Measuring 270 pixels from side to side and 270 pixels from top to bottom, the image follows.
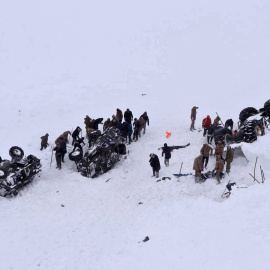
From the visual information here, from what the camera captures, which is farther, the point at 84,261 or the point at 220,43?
the point at 220,43

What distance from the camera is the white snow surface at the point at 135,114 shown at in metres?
10.2

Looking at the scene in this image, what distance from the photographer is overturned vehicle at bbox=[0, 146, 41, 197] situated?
1353 cm

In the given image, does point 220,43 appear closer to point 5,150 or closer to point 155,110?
point 155,110

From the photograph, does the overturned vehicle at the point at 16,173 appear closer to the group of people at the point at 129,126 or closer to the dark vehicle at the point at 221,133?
the group of people at the point at 129,126

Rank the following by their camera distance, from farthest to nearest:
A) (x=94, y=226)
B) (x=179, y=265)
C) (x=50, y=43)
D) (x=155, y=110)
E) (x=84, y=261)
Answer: (x=50, y=43)
(x=155, y=110)
(x=94, y=226)
(x=84, y=261)
(x=179, y=265)

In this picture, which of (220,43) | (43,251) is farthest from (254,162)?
(220,43)

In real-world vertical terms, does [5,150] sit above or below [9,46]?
below

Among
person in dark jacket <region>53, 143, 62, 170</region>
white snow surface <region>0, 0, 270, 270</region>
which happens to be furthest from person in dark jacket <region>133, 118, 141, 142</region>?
person in dark jacket <region>53, 143, 62, 170</region>

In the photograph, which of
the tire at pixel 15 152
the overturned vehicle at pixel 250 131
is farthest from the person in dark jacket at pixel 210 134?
the tire at pixel 15 152

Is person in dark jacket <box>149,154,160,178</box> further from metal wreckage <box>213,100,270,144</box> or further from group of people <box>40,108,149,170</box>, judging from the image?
group of people <box>40,108,149,170</box>

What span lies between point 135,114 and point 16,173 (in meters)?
12.5

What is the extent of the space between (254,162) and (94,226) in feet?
25.2

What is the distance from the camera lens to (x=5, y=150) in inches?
730

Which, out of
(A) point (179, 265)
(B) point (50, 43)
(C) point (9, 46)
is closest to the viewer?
(A) point (179, 265)
